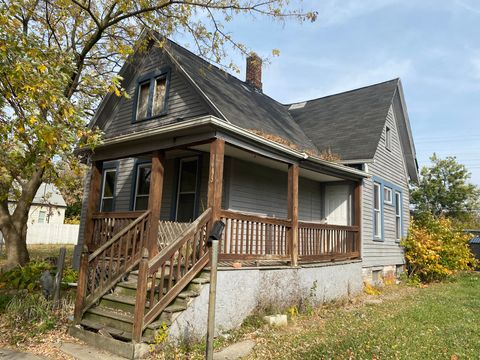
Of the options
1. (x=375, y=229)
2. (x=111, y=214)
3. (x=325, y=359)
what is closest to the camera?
(x=325, y=359)

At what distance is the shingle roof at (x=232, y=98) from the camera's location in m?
9.80

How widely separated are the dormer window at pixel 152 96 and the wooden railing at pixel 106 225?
376cm

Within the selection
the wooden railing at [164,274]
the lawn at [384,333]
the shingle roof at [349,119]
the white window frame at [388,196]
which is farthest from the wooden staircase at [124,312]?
the white window frame at [388,196]

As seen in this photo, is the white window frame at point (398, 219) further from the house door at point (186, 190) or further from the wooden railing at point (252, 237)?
the house door at point (186, 190)

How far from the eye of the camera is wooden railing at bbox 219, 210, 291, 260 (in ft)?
22.4

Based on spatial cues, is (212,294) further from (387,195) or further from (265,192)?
(387,195)

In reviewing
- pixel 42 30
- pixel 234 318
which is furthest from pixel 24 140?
pixel 42 30

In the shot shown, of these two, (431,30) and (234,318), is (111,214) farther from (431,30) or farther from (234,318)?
(431,30)

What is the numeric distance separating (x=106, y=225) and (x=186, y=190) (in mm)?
2584

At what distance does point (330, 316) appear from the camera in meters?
7.79

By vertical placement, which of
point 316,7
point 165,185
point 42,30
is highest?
point 42,30

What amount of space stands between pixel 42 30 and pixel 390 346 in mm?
13044

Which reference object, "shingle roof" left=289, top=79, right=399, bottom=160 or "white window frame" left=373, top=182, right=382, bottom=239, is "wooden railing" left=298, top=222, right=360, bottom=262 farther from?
"shingle roof" left=289, top=79, right=399, bottom=160

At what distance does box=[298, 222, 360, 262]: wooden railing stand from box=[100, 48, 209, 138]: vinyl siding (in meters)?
4.11
